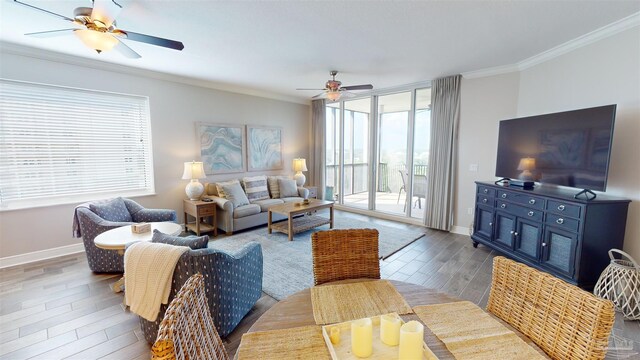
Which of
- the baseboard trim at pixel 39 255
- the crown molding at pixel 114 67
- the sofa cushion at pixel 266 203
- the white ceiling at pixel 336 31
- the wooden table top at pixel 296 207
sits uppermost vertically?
the white ceiling at pixel 336 31

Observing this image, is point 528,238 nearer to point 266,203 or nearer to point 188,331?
point 188,331

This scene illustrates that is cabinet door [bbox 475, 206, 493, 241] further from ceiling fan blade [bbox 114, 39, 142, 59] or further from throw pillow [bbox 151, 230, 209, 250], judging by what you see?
ceiling fan blade [bbox 114, 39, 142, 59]

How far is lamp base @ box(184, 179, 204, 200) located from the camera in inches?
179

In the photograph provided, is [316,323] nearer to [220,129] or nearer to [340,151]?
[220,129]

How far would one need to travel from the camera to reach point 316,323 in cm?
107

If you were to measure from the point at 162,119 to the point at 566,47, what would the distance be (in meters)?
5.73

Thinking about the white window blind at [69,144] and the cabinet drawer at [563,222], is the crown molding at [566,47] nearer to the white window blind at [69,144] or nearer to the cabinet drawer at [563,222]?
the cabinet drawer at [563,222]

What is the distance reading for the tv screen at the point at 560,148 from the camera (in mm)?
2562

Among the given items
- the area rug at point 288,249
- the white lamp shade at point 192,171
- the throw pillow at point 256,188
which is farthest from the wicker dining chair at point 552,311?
the throw pillow at point 256,188

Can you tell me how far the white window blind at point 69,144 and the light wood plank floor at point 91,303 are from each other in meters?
1.00

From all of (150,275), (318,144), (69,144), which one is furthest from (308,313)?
(318,144)

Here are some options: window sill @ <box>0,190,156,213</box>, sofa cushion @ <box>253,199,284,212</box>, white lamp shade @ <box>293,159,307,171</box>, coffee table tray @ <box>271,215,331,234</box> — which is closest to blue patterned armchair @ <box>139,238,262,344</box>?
coffee table tray @ <box>271,215,331,234</box>

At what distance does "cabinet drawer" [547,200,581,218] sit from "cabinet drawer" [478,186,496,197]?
30.7 inches

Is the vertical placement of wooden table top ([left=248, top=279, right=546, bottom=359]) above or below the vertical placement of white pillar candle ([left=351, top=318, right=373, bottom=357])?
below
